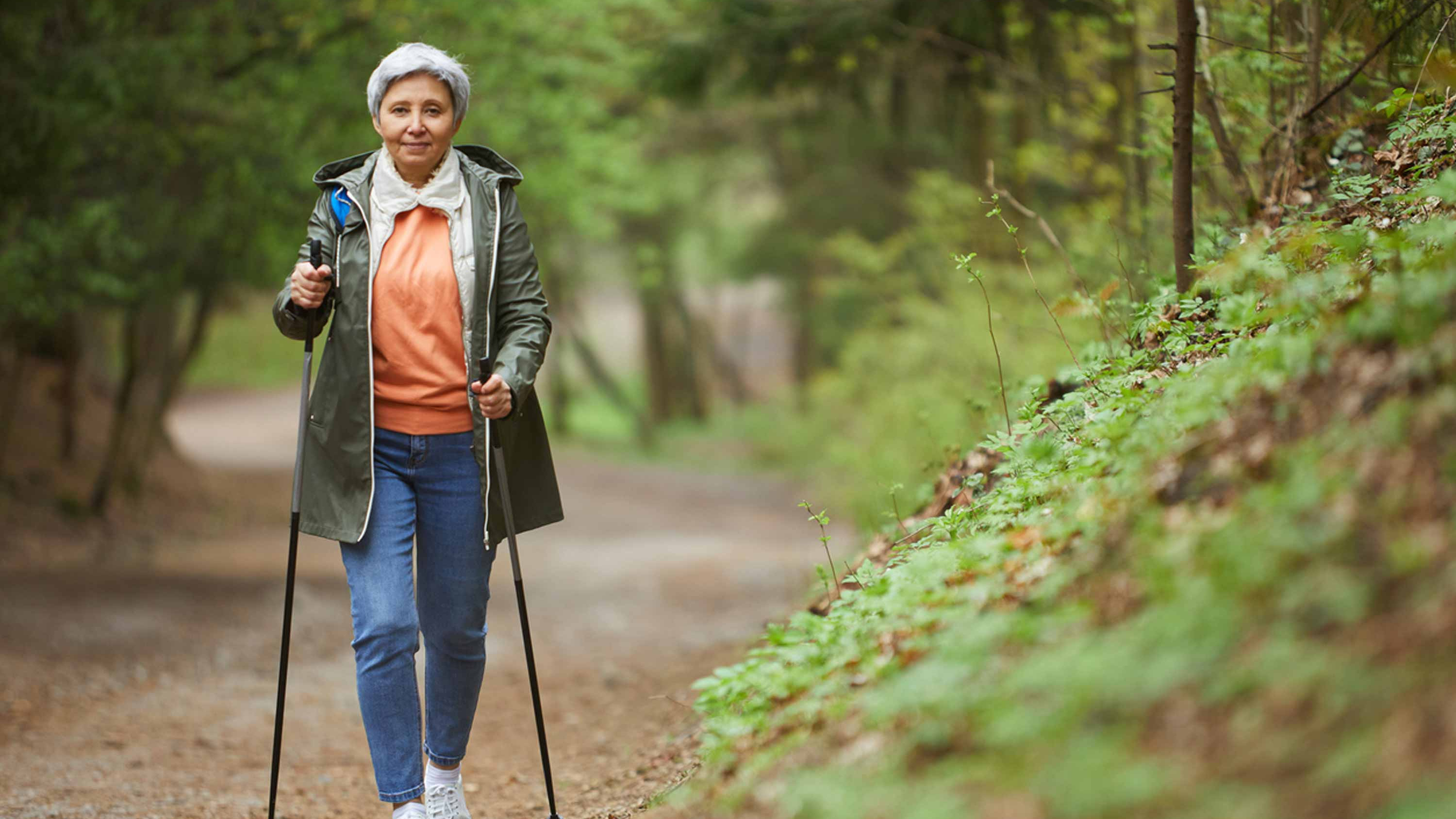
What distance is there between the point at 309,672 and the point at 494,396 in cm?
462

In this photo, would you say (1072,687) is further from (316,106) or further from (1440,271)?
(316,106)

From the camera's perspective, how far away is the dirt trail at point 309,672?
15.4 ft

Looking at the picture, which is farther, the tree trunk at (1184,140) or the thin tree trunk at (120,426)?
the thin tree trunk at (120,426)

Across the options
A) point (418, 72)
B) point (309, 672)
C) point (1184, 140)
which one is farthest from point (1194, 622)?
point (309, 672)

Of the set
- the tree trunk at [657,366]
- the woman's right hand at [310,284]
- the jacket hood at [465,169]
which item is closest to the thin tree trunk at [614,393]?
the tree trunk at [657,366]

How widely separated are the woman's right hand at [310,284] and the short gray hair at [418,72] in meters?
0.52

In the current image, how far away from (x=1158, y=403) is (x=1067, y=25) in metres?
6.28

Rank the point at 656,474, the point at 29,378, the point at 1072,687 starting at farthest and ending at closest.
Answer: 1. the point at 656,474
2. the point at 29,378
3. the point at 1072,687

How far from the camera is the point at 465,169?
3.79m

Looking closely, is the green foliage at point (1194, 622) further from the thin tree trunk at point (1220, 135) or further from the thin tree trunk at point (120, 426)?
the thin tree trunk at point (120, 426)

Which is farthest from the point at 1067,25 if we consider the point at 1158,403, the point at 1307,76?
the point at 1158,403

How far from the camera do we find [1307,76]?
5344 millimetres

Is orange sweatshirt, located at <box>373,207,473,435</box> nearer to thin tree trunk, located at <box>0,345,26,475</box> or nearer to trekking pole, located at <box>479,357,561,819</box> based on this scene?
trekking pole, located at <box>479,357,561,819</box>

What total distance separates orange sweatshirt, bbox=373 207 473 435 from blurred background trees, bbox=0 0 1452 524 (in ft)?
8.40
